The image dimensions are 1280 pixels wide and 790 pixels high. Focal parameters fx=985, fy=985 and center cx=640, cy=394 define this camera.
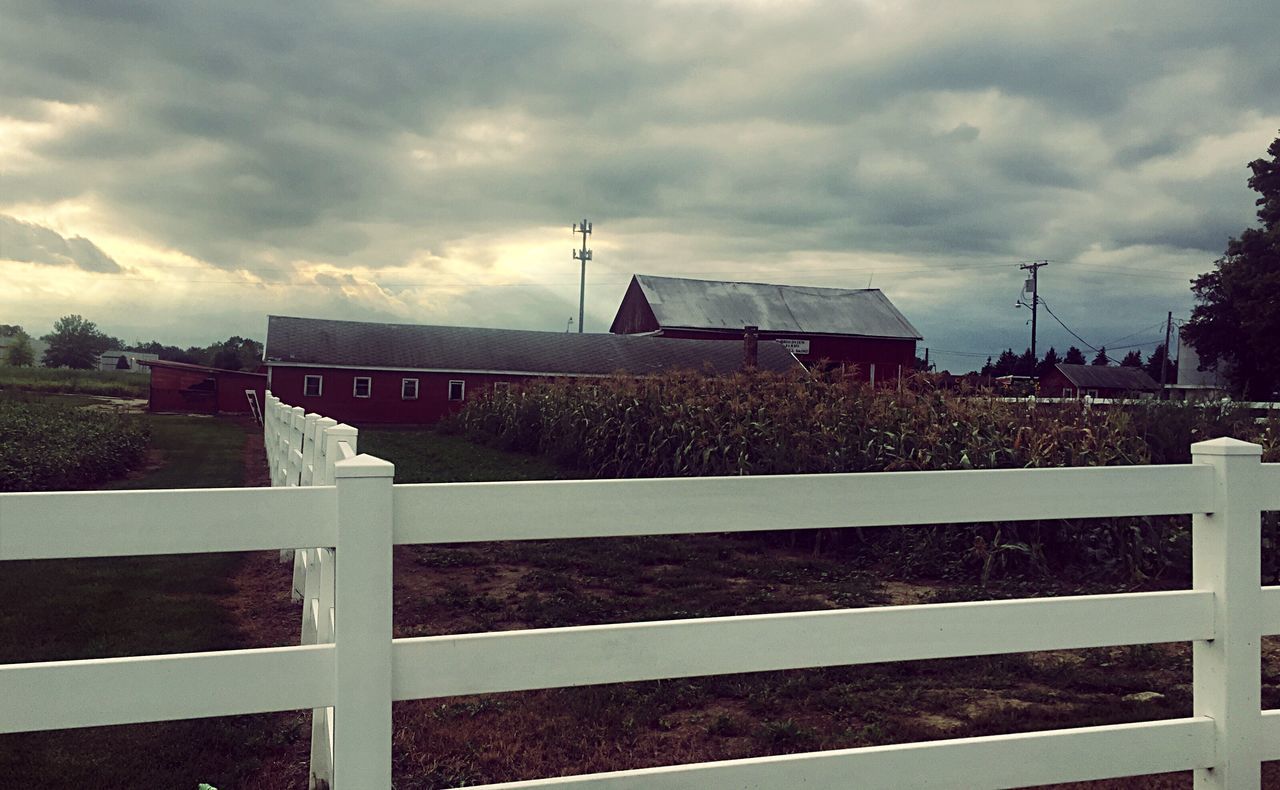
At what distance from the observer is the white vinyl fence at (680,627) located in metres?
2.36

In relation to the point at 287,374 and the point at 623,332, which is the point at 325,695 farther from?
the point at 623,332

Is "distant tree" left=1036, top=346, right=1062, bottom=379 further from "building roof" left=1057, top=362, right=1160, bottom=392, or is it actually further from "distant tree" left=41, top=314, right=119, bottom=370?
"distant tree" left=41, top=314, right=119, bottom=370

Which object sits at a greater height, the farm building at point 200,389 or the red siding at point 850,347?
the red siding at point 850,347

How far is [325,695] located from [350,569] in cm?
33

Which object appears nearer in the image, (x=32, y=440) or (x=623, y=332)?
(x=32, y=440)

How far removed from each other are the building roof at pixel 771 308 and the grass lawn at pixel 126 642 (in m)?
37.9

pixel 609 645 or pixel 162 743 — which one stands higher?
pixel 609 645

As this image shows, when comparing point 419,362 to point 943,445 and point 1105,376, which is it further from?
point 1105,376

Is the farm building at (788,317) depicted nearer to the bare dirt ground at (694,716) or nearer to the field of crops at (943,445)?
the field of crops at (943,445)

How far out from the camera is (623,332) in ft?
171

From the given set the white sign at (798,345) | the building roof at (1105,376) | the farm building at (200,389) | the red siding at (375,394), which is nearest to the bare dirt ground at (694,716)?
the red siding at (375,394)


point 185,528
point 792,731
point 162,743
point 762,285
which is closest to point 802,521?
point 185,528

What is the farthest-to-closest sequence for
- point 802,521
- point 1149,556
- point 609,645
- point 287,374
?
point 287,374 → point 1149,556 → point 802,521 → point 609,645

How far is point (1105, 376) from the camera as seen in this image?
228 feet
